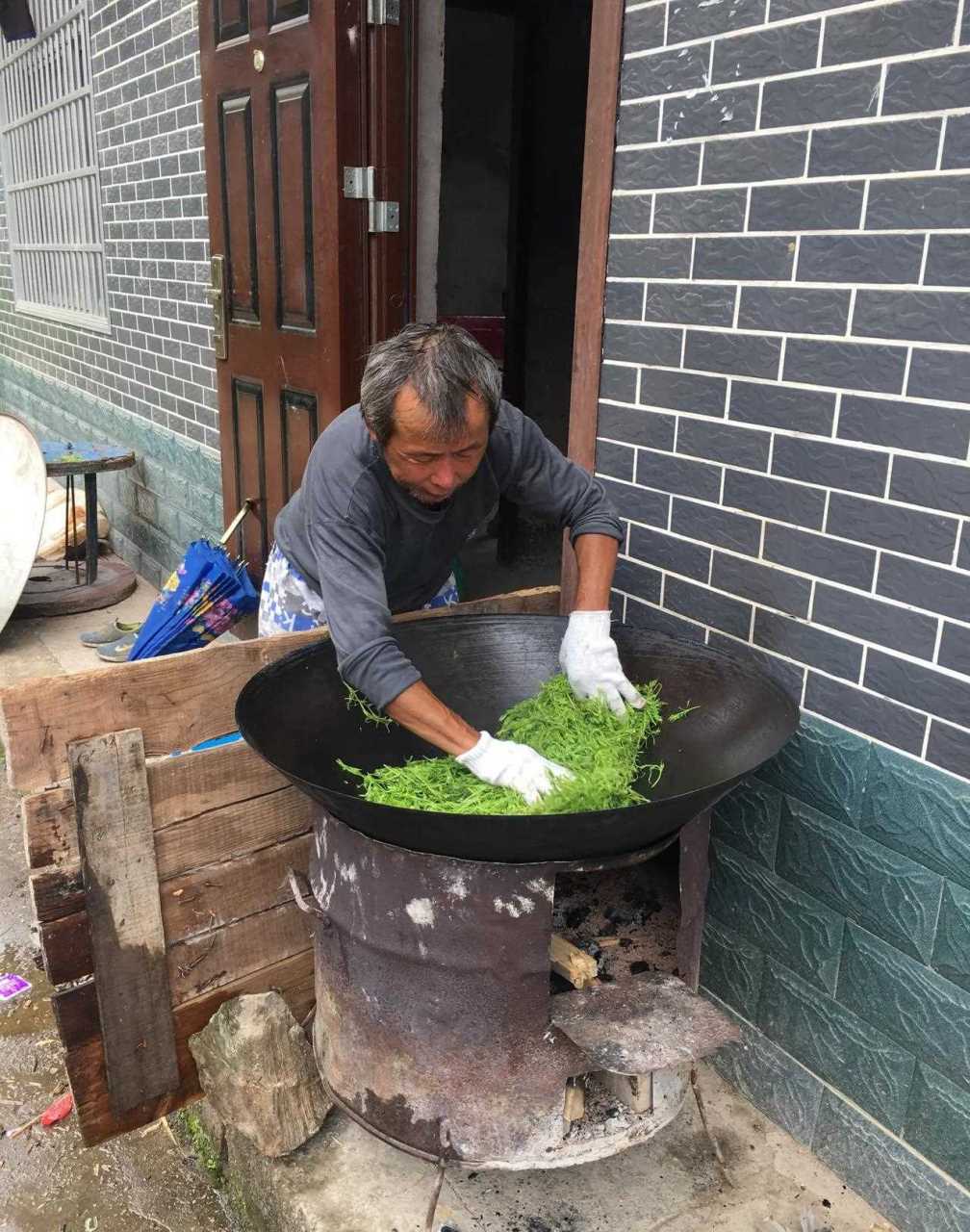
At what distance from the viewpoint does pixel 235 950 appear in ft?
8.86

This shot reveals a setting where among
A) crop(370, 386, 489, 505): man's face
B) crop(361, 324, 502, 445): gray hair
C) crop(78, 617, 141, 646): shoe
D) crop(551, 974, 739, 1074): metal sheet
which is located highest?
crop(361, 324, 502, 445): gray hair

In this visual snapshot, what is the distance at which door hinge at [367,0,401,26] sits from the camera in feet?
11.9

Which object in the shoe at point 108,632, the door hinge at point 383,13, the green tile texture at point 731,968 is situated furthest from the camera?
the shoe at point 108,632

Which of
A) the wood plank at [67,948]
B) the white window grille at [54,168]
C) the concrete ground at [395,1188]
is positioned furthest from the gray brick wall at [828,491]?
the white window grille at [54,168]

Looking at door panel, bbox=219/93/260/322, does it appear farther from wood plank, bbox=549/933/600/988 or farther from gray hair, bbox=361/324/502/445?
wood plank, bbox=549/933/600/988

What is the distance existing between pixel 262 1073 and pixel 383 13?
139 inches

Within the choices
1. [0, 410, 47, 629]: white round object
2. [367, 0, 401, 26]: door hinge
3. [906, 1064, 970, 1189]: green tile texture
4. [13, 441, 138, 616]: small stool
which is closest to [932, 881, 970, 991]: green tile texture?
[906, 1064, 970, 1189]: green tile texture

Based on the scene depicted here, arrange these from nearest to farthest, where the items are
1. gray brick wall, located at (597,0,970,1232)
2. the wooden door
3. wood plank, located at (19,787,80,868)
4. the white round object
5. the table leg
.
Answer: gray brick wall, located at (597,0,970,1232), wood plank, located at (19,787,80,868), the wooden door, the white round object, the table leg

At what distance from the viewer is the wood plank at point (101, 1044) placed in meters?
2.44

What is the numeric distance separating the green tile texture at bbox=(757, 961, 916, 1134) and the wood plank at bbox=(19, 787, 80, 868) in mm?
1816

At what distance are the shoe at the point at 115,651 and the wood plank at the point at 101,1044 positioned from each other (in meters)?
3.18

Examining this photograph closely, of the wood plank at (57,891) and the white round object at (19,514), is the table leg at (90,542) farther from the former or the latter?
the wood plank at (57,891)

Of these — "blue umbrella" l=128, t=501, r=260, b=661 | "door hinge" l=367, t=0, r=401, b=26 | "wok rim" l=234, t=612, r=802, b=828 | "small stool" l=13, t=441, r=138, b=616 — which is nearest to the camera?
"wok rim" l=234, t=612, r=802, b=828

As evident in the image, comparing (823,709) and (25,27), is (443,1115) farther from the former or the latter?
(25,27)
